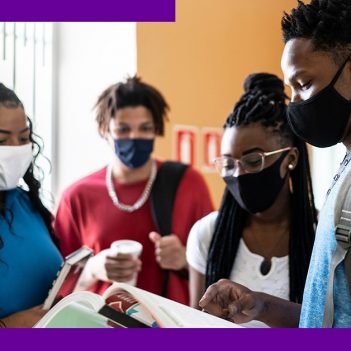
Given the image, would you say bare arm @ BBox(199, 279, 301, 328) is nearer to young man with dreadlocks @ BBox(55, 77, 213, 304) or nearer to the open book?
the open book

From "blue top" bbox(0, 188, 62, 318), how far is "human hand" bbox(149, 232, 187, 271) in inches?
12.2

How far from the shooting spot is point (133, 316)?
551 millimetres

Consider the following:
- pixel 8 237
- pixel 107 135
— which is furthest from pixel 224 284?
pixel 107 135

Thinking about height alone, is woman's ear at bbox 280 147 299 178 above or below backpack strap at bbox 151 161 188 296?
above

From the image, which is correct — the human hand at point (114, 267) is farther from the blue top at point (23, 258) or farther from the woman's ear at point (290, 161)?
the woman's ear at point (290, 161)

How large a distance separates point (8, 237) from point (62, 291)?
0.15 meters

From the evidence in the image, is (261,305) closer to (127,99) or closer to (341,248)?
(341,248)

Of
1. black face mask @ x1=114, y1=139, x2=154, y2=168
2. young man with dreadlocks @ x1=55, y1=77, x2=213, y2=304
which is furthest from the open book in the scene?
black face mask @ x1=114, y1=139, x2=154, y2=168

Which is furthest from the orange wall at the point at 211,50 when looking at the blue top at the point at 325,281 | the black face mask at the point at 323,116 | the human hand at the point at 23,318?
the human hand at the point at 23,318

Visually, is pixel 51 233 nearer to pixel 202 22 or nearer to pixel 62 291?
pixel 62 291

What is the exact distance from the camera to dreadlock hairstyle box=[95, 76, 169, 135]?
4.45ft

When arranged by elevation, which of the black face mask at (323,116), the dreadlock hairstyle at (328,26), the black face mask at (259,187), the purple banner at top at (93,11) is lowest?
the black face mask at (259,187)

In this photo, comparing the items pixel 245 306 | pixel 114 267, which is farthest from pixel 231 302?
pixel 114 267

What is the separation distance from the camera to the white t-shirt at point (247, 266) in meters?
0.85
